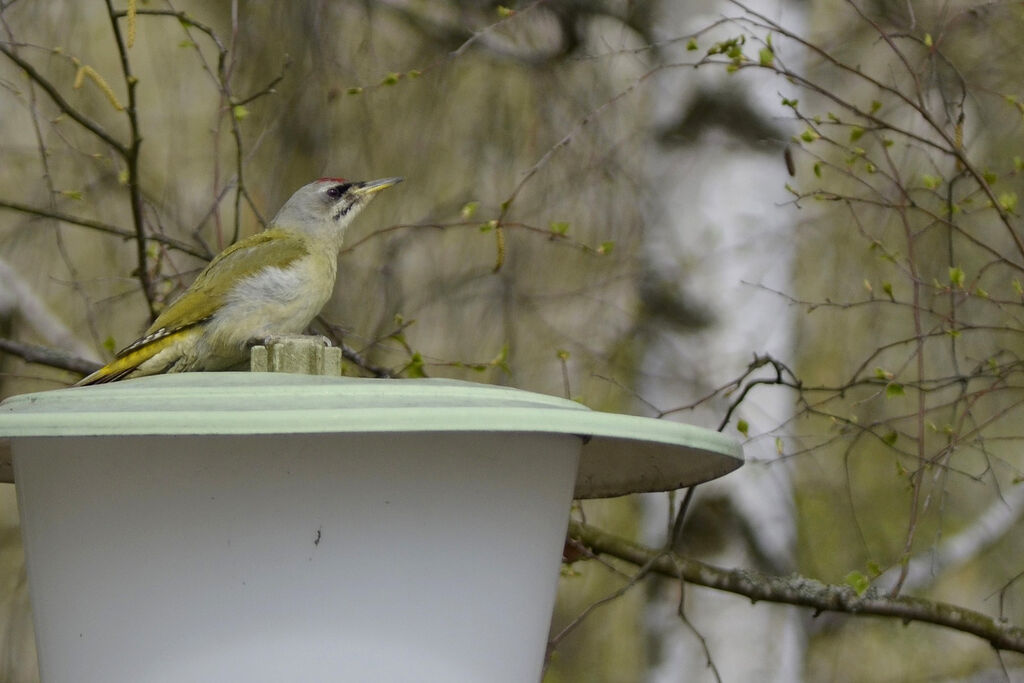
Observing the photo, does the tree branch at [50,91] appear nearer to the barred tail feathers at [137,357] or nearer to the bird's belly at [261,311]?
the bird's belly at [261,311]

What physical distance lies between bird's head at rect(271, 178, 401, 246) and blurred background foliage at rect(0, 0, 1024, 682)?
1495 millimetres

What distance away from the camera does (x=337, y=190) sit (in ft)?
11.9

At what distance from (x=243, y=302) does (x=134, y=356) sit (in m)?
0.29

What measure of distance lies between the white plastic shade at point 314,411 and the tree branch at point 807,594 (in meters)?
2.29

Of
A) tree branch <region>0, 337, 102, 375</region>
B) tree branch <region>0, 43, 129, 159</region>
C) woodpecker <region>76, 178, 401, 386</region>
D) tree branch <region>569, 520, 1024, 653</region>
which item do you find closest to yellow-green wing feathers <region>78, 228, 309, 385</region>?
woodpecker <region>76, 178, 401, 386</region>

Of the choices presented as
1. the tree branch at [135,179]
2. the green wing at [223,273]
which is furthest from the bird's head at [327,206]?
the tree branch at [135,179]

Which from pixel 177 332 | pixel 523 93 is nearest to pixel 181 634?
pixel 177 332

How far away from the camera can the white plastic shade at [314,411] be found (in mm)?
1528

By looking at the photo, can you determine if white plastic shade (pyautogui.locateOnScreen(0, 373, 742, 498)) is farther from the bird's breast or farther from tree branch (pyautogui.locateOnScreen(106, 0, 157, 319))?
tree branch (pyautogui.locateOnScreen(106, 0, 157, 319))

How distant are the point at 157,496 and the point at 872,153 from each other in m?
4.69

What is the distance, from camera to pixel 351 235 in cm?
582

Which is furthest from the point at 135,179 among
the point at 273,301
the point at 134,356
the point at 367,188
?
the point at 134,356

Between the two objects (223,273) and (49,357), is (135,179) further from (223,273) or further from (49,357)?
(49,357)

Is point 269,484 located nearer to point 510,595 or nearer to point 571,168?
point 510,595
